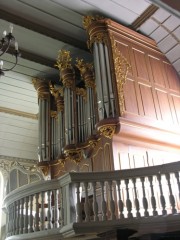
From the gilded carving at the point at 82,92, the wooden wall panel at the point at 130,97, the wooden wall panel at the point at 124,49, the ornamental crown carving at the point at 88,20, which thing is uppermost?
the ornamental crown carving at the point at 88,20

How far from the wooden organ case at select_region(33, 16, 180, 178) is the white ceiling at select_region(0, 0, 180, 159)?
0.30 m

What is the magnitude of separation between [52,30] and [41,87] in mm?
1920

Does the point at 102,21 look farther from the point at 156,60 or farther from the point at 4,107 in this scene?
the point at 4,107

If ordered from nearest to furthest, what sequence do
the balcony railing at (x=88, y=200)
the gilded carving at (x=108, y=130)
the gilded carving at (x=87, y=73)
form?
the balcony railing at (x=88, y=200)
the gilded carving at (x=108, y=130)
the gilded carving at (x=87, y=73)

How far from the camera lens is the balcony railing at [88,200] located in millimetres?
5102

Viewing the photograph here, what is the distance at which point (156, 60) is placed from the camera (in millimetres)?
8898

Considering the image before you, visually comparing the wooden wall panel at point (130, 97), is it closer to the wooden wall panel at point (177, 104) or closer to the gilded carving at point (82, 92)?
the gilded carving at point (82, 92)

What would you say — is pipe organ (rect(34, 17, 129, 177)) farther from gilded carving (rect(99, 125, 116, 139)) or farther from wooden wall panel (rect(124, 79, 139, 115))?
wooden wall panel (rect(124, 79, 139, 115))

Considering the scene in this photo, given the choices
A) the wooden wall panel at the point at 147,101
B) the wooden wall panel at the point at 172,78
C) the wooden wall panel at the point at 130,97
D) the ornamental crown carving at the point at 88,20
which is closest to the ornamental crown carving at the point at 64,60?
the ornamental crown carving at the point at 88,20

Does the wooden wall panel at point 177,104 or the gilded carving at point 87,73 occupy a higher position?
the gilded carving at point 87,73

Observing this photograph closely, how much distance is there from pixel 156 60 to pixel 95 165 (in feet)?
10.4

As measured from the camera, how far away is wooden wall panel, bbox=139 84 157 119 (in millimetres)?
7816

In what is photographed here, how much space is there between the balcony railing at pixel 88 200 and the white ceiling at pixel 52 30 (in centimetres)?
419

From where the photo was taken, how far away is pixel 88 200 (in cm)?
527
